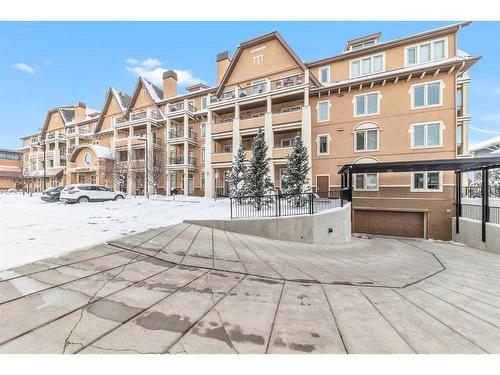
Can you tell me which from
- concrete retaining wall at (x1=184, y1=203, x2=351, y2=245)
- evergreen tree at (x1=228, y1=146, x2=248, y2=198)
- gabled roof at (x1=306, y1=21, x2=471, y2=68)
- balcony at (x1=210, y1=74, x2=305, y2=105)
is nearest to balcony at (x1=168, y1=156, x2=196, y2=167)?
balcony at (x1=210, y1=74, x2=305, y2=105)

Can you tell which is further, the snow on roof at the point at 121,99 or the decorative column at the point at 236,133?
the snow on roof at the point at 121,99

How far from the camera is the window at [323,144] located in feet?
66.3

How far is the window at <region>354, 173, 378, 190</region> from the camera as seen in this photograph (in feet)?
60.6

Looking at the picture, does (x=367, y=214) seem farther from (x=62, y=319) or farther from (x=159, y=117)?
(x=159, y=117)

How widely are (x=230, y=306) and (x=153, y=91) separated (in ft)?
113

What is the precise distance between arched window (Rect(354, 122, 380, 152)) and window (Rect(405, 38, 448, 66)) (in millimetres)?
6076

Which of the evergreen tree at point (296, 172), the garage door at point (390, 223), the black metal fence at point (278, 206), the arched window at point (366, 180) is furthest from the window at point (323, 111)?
the black metal fence at point (278, 206)

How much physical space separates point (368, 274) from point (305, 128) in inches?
600

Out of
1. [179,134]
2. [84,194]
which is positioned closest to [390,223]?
[179,134]

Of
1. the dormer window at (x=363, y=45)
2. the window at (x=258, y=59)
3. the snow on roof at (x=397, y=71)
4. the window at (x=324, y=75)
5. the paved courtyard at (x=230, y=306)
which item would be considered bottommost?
the paved courtyard at (x=230, y=306)

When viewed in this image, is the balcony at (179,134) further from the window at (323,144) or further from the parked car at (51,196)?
the window at (323,144)

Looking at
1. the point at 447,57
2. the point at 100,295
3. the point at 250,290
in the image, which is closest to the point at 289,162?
the point at 250,290

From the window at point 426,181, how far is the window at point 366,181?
2.68 m

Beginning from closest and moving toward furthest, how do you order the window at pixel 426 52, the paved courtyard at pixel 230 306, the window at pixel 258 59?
the paved courtyard at pixel 230 306, the window at pixel 426 52, the window at pixel 258 59
